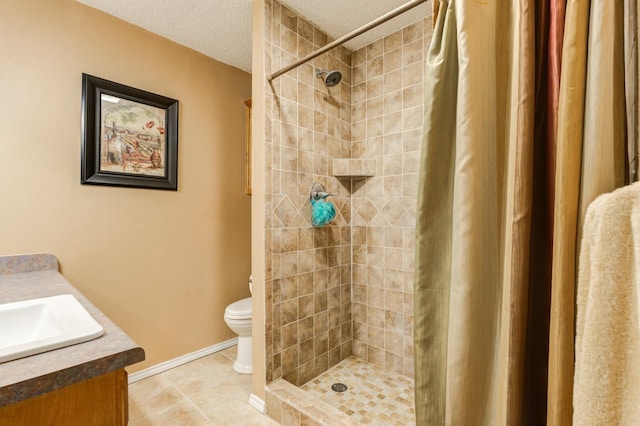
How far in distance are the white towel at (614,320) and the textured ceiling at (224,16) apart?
183cm

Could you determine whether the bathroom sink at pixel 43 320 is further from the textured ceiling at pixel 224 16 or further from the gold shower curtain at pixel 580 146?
the textured ceiling at pixel 224 16

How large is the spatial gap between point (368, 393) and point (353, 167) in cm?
145

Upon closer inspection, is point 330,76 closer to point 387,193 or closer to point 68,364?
point 387,193

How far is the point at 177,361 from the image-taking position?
84.3 inches

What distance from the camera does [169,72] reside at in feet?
6.98

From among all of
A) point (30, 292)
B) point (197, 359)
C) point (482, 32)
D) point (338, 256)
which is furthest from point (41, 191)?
point (482, 32)

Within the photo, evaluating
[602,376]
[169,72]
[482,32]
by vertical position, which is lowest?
[602,376]

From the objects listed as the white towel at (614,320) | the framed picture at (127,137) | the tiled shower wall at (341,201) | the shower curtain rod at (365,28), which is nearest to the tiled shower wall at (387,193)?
the tiled shower wall at (341,201)

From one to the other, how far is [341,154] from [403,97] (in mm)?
563

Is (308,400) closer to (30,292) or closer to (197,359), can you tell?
(197,359)

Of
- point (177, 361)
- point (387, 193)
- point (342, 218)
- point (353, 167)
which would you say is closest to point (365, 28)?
point (353, 167)

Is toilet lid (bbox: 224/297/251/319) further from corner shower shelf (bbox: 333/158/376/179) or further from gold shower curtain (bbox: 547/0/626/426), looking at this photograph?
gold shower curtain (bbox: 547/0/626/426)

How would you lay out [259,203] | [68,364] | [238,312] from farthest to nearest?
[238,312] < [259,203] < [68,364]

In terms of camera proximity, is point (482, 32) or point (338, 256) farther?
point (338, 256)
